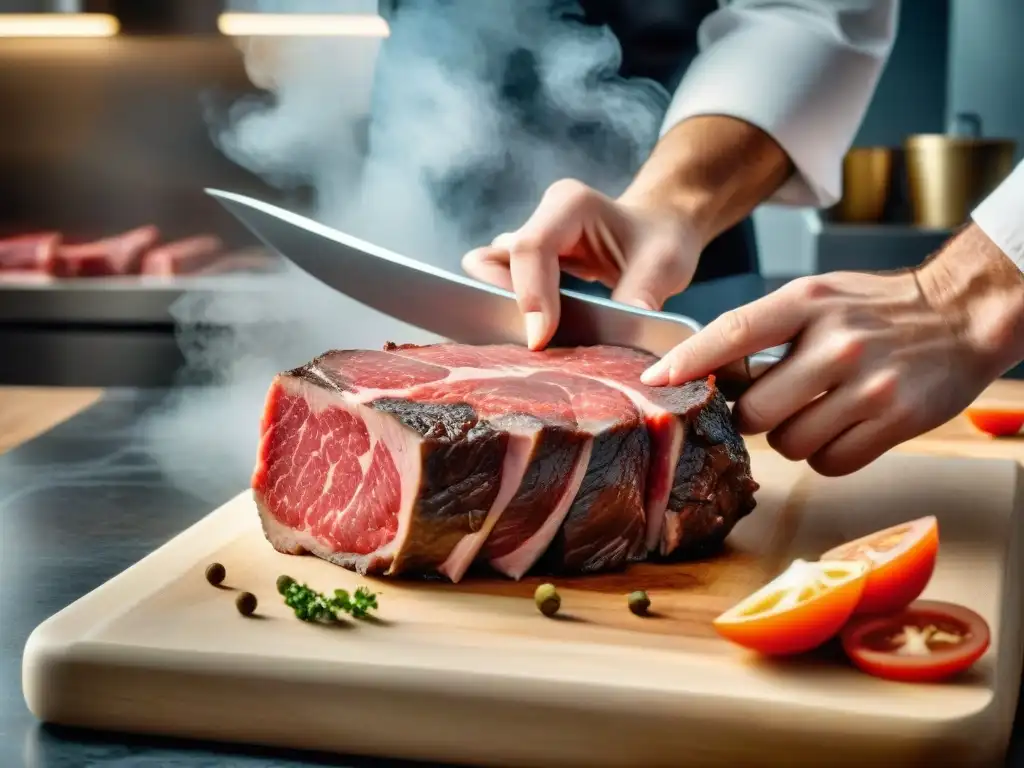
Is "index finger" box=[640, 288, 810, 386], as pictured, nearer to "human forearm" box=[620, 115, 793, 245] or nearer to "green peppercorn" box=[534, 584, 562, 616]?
"green peppercorn" box=[534, 584, 562, 616]

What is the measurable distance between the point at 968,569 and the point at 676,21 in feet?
5.87

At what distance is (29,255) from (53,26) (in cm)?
Result: 99

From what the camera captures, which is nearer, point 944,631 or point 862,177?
point 944,631

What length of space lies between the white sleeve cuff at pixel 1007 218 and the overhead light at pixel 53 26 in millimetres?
3746

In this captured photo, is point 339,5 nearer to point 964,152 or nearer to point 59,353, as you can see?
point 59,353

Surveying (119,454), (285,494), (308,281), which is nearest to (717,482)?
(285,494)

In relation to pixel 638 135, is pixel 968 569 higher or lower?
lower

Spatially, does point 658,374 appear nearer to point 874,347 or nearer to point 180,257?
point 874,347

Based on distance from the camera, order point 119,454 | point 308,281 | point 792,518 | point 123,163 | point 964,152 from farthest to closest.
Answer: point 123,163
point 964,152
point 308,281
point 119,454
point 792,518

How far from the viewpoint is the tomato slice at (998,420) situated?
7.58ft

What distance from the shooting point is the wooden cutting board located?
117cm

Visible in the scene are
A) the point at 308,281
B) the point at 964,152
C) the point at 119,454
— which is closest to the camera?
the point at 119,454

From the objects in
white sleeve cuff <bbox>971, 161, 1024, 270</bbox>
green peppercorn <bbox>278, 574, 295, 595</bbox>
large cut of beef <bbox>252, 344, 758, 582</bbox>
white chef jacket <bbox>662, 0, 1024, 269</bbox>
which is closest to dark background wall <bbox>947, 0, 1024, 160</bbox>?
white chef jacket <bbox>662, 0, 1024, 269</bbox>

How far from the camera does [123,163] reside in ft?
16.5
